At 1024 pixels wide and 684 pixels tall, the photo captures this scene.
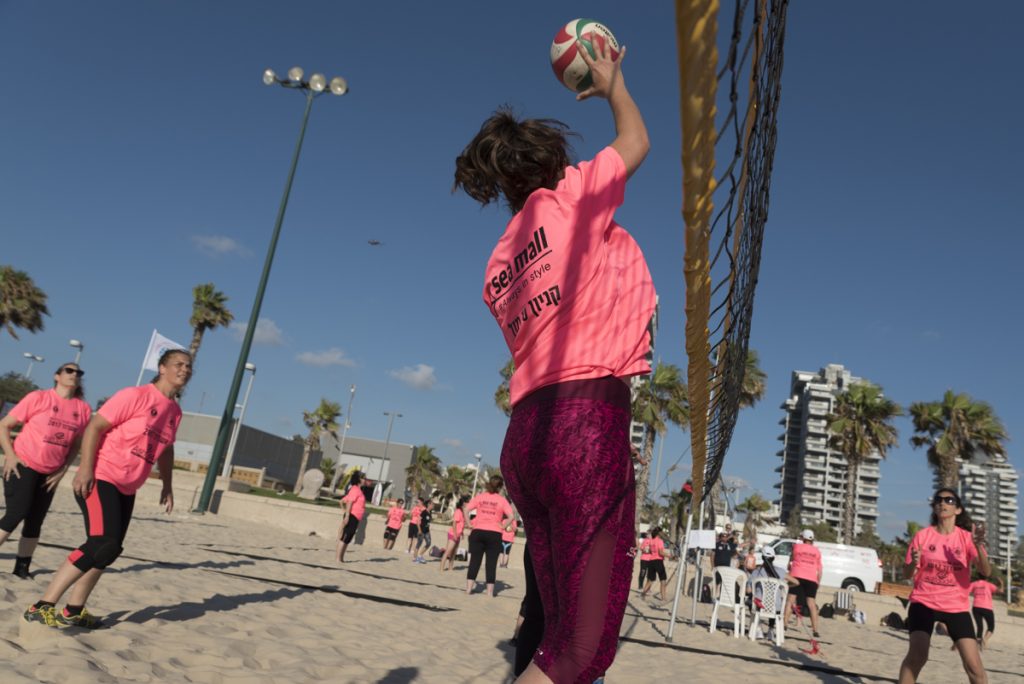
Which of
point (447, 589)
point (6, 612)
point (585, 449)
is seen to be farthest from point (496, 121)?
point (447, 589)

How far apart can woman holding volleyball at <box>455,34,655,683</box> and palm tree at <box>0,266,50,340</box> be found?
136 feet

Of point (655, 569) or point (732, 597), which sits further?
point (655, 569)

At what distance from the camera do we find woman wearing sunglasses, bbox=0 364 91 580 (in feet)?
17.4

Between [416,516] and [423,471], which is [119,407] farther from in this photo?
[423,471]

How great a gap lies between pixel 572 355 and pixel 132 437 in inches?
149

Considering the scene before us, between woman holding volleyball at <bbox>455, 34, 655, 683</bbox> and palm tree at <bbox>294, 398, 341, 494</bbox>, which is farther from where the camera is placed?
palm tree at <bbox>294, 398, 341, 494</bbox>

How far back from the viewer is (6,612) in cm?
394

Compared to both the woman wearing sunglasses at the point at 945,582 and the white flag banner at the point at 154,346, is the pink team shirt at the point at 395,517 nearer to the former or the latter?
the white flag banner at the point at 154,346

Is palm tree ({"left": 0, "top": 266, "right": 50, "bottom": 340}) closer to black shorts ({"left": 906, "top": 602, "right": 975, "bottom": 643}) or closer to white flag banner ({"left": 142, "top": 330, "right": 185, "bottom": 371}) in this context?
white flag banner ({"left": 142, "top": 330, "right": 185, "bottom": 371})

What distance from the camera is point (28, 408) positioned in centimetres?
564

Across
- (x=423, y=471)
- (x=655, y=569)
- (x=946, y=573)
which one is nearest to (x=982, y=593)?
(x=655, y=569)

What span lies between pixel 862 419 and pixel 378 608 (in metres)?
29.4

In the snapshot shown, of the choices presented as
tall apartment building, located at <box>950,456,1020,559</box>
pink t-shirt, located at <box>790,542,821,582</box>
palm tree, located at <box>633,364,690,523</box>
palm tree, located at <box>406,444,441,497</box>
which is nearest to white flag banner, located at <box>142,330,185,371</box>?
pink t-shirt, located at <box>790,542,821,582</box>

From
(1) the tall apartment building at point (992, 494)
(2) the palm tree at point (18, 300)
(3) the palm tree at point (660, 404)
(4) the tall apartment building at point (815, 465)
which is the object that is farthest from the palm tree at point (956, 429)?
(1) the tall apartment building at point (992, 494)
